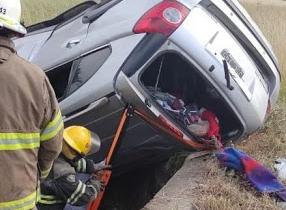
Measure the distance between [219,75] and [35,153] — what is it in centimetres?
191

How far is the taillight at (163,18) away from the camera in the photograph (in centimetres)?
433

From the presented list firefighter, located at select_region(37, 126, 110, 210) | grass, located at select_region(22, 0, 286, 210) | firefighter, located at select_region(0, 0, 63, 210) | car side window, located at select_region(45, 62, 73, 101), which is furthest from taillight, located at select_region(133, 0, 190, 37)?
firefighter, located at select_region(0, 0, 63, 210)

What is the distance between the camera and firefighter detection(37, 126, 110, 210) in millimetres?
3863

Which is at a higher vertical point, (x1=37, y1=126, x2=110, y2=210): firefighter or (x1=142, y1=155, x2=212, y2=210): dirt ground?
(x1=37, y1=126, x2=110, y2=210): firefighter

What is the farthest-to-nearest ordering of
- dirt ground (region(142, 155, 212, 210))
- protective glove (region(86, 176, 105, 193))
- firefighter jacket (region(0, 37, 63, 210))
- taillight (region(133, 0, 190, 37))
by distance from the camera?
1. dirt ground (region(142, 155, 212, 210))
2. taillight (region(133, 0, 190, 37))
3. protective glove (region(86, 176, 105, 193))
4. firefighter jacket (region(0, 37, 63, 210))

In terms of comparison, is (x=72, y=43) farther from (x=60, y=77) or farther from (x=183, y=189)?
(x=183, y=189)

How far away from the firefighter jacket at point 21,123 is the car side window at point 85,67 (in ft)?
5.08

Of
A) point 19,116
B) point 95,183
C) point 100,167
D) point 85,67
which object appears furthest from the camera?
point 85,67

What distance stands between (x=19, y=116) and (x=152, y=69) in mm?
2256

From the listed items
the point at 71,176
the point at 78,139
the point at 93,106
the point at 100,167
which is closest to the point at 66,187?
the point at 71,176

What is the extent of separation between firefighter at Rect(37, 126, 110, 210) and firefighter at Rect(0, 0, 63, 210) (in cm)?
86

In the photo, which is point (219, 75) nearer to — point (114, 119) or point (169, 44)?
point (169, 44)

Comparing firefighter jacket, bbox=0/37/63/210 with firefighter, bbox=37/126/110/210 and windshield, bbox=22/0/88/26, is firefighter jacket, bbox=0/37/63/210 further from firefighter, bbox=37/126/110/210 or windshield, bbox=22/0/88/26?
windshield, bbox=22/0/88/26

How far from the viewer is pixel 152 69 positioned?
494 cm
